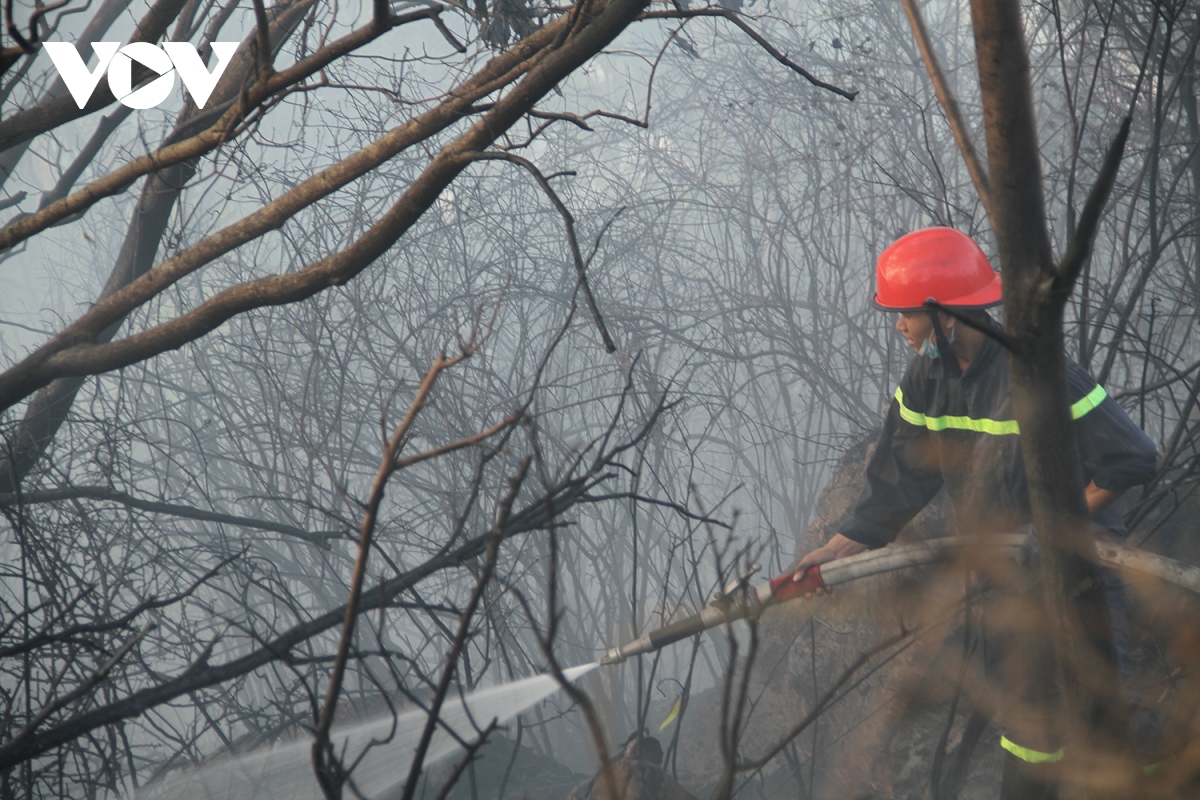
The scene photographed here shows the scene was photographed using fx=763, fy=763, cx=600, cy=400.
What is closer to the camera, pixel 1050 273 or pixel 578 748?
pixel 1050 273

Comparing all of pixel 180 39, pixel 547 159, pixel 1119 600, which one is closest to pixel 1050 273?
pixel 1119 600

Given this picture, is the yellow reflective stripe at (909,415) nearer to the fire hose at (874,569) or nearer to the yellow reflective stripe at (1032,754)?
the fire hose at (874,569)

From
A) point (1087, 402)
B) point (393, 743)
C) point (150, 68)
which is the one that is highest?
point (150, 68)

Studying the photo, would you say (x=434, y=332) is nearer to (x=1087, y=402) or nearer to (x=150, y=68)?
(x=150, y=68)

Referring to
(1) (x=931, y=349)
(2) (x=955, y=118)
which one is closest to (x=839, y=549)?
(1) (x=931, y=349)

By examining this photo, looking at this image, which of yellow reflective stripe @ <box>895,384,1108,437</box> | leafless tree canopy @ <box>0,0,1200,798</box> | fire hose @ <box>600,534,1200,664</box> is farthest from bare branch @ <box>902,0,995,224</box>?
yellow reflective stripe @ <box>895,384,1108,437</box>

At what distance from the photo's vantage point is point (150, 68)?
7.89 feet

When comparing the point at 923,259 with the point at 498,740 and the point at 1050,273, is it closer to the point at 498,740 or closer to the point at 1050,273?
the point at 1050,273

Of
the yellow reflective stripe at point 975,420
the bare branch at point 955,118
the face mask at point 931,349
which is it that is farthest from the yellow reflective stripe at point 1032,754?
the bare branch at point 955,118

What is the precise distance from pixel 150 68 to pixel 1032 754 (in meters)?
3.74

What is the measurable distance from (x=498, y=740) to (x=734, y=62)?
8.86 metres

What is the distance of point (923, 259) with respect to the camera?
327 cm

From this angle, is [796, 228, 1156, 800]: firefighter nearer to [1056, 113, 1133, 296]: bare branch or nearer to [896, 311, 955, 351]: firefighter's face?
[896, 311, 955, 351]: firefighter's face

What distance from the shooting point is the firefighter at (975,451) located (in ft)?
8.52
